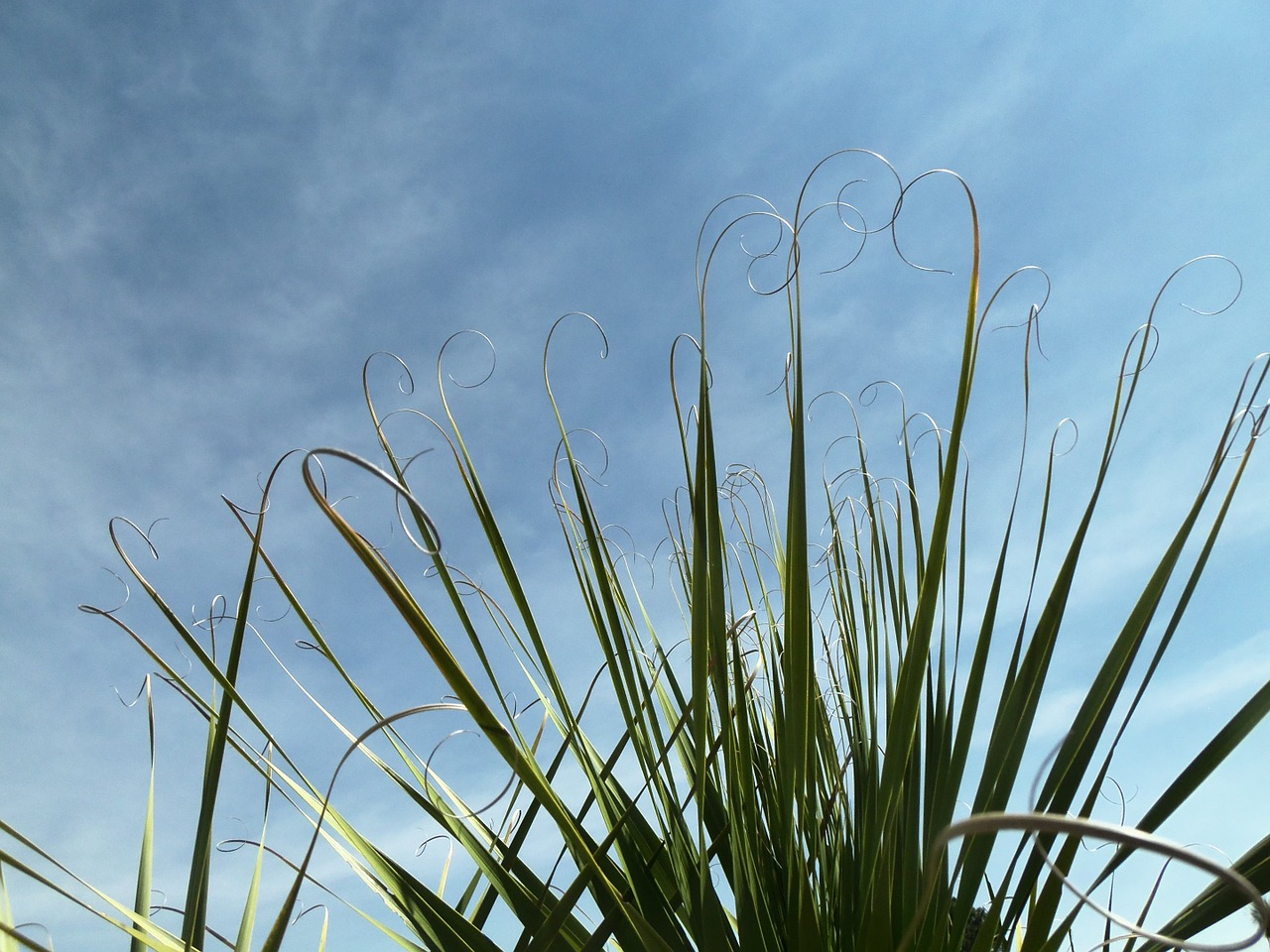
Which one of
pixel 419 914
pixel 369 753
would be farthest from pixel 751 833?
pixel 369 753

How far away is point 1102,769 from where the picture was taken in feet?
2.67

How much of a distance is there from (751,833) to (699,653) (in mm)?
258

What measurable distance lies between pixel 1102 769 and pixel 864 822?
0.87ft

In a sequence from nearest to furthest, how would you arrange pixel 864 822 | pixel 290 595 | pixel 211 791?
pixel 211 791 < pixel 290 595 < pixel 864 822

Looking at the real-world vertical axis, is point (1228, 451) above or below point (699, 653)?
above

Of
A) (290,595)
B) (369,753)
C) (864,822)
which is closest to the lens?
Answer: (290,595)

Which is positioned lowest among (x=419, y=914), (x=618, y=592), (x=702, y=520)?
(x=419, y=914)

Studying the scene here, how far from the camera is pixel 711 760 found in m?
1.03

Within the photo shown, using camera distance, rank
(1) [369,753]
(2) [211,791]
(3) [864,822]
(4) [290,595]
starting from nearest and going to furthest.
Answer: (2) [211,791] → (4) [290,595] → (3) [864,822] → (1) [369,753]

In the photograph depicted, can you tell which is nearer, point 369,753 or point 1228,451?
point 1228,451

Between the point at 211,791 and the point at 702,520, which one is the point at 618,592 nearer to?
the point at 702,520

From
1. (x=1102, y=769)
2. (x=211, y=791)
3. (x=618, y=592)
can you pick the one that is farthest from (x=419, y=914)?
(x=1102, y=769)

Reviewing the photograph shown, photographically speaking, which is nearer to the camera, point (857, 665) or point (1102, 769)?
point (1102, 769)

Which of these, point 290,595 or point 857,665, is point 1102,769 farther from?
point 290,595
